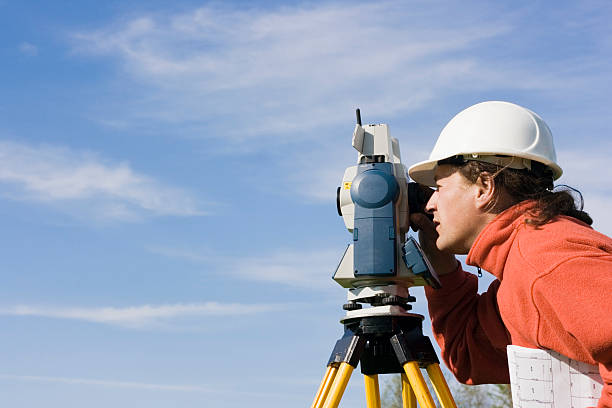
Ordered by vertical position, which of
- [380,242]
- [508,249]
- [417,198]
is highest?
[417,198]

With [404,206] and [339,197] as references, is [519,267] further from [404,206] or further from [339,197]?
[339,197]

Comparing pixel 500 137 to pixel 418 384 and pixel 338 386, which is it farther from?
pixel 338 386

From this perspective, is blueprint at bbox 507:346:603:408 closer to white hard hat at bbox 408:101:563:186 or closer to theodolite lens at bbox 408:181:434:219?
white hard hat at bbox 408:101:563:186

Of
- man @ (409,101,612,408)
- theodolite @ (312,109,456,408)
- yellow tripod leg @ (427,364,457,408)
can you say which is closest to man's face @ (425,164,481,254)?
man @ (409,101,612,408)

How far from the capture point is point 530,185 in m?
3.55

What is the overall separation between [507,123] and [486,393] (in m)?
13.9

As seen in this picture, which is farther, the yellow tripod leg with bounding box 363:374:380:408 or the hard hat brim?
the yellow tripod leg with bounding box 363:374:380:408

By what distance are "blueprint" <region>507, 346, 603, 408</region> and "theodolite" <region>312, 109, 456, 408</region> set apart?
553 mm

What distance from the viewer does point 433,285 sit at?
4.07 meters

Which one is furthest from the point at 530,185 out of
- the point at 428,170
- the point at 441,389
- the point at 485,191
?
the point at 441,389

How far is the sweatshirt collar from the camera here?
3.33 meters

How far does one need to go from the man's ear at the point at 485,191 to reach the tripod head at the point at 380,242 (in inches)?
18.7

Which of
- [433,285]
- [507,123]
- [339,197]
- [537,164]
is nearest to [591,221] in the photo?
[537,164]

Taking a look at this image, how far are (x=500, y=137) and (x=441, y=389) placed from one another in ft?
4.26
